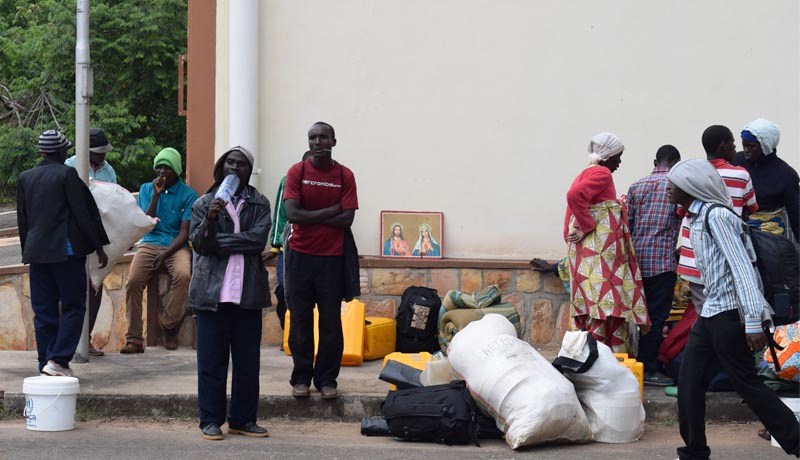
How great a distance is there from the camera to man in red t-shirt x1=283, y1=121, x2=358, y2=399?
744cm

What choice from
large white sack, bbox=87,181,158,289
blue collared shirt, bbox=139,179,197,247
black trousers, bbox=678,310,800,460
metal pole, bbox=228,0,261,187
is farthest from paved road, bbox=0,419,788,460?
metal pole, bbox=228,0,261,187

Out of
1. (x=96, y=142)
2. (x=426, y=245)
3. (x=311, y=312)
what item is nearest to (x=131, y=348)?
(x=96, y=142)

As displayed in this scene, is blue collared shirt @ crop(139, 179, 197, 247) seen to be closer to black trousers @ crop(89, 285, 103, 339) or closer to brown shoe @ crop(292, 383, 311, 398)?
black trousers @ crop(89, 285, 103, 339)

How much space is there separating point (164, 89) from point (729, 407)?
Result: 1934 cm

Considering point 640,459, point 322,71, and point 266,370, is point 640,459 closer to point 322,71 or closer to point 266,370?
point 266,370

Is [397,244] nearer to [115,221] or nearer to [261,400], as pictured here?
[115,221]

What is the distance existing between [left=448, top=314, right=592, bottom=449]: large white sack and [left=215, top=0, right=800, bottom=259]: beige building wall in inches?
109

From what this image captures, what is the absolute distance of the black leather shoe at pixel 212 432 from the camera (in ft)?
22.5

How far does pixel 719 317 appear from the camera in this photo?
574 centimetres

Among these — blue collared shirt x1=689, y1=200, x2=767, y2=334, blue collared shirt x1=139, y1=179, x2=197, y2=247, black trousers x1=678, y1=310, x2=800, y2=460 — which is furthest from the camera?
blue collared shirt x1=139, y1=179, x2=197, y2=247

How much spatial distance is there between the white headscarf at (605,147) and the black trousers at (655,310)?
0.98m

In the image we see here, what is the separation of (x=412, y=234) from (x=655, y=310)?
7.90ft

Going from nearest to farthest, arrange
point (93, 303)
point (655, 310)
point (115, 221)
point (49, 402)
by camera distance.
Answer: point (49, 402) → point (655, 310) → point (115, 221) → point (93, 303)

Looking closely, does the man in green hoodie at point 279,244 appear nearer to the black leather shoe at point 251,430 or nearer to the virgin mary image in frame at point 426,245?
the virgin mary image in frame at point 426,245
